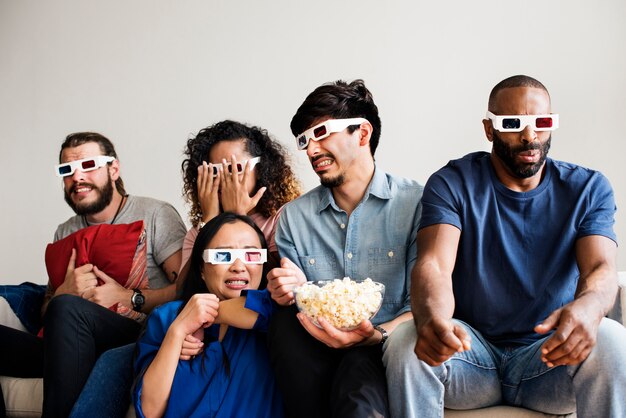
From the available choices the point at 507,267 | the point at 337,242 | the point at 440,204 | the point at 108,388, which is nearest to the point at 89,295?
the point at 108,388

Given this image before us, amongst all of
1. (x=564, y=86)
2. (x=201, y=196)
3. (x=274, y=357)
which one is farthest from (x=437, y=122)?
(x=274, y=357)

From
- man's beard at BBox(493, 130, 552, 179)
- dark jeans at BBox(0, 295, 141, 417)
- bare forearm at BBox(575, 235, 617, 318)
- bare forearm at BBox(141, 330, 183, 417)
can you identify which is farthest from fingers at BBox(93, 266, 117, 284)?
bare forearm at BBox(575, 235, 617, 318)

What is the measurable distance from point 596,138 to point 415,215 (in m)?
1.72

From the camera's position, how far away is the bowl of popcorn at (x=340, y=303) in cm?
210

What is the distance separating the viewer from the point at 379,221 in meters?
2.65

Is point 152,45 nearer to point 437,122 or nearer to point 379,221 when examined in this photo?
point 437,122

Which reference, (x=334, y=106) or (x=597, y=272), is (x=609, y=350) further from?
(x=334, y=106)

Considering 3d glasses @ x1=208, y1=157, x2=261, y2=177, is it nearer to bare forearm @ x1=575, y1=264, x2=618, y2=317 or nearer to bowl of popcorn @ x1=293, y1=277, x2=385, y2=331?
bowl of popcorn @ x1=293, y1=277, x2=385, y2=331

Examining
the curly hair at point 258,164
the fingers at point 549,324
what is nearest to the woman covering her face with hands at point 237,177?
the curly hair at point 258,164

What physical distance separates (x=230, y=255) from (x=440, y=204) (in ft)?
2.30

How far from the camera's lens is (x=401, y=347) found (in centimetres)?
198

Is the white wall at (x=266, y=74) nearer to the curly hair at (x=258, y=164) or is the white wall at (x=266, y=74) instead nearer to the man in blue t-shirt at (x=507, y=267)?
the curly hair at (x=258, y=164)

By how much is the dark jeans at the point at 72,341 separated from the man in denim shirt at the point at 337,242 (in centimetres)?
64

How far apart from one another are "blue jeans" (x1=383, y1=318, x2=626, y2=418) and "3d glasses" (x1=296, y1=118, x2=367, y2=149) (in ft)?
2.95
